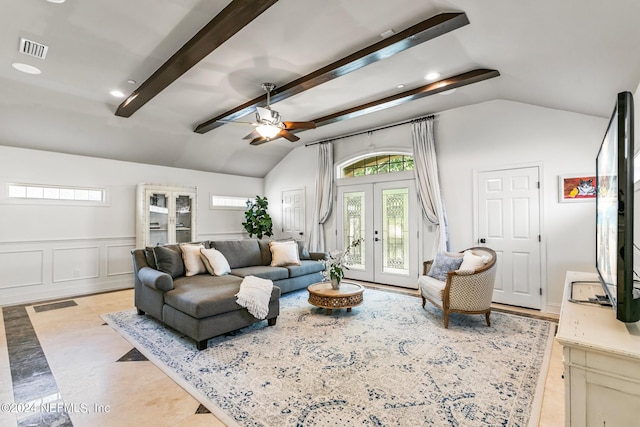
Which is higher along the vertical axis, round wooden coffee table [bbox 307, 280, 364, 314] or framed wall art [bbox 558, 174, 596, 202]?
framed wall art [bbox 558, 174, 596, 202]

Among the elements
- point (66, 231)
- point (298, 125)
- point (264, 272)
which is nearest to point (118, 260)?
point (66, 231)

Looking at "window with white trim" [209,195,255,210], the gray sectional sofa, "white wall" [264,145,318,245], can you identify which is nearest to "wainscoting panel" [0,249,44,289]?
the gray sectional sofa

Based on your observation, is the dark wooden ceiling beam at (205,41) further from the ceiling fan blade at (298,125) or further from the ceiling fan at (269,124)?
the ceiling fan blade at (298,125)

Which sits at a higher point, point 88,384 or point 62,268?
point 62,268

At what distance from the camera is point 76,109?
4.42m

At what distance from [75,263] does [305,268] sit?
396cm

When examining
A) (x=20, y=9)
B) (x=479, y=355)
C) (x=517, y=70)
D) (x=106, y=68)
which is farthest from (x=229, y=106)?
(x=479, y=355)

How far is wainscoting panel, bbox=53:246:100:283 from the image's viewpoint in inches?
196

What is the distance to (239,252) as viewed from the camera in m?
4.88

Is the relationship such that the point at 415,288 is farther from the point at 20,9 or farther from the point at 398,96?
the point at 20,9

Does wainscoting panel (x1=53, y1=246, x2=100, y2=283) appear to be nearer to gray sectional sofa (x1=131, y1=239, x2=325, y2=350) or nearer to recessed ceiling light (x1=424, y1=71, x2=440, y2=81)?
gray sectional sofa (x1=131, y1=239, x2=325, y2=350)

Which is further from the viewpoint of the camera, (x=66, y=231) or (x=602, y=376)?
(x=66, y=231)

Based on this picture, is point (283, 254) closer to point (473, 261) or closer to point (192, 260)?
point (192, 260)

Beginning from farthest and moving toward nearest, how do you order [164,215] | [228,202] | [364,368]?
[228,202]
[164,215]
[364,368]
